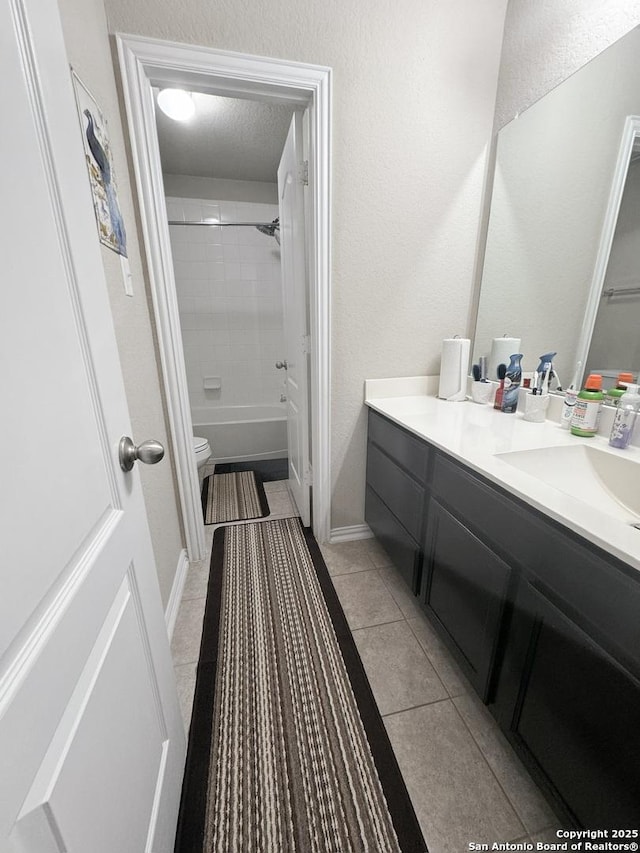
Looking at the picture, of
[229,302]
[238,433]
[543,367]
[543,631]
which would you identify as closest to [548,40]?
[543,367]

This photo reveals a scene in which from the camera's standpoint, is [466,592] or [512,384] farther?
[512,384]

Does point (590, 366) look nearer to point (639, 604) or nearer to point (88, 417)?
point (639, 604)

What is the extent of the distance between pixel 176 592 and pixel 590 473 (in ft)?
5.46

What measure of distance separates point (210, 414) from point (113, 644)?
2.96 metres

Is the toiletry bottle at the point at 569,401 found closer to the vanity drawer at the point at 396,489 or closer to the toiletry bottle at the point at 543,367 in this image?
the toiletry bottle at the point at 543,367

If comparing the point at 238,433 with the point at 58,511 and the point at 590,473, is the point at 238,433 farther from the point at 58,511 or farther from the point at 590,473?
the point at 58,511

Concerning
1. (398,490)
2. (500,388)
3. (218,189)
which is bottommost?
→ (398,490)

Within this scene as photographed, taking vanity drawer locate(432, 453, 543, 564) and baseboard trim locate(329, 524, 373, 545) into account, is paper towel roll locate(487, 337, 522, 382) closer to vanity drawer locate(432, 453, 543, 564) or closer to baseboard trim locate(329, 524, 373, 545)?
vanity drawer locate(432, 453, 543, 564)

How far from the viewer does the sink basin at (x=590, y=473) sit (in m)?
0.96

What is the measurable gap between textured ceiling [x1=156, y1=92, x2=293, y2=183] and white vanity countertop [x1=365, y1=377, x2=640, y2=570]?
1661 mm

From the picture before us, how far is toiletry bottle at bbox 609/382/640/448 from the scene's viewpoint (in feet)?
3.30

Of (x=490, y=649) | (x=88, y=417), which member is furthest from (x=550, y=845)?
(x=88, y=417)

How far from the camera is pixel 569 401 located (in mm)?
1211

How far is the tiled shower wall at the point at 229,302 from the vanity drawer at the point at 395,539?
6.56 feet
